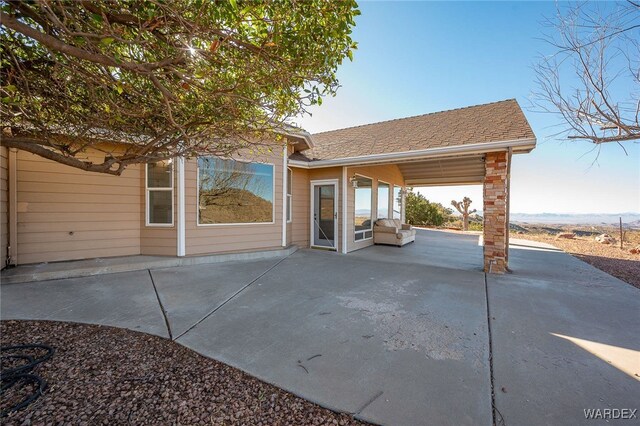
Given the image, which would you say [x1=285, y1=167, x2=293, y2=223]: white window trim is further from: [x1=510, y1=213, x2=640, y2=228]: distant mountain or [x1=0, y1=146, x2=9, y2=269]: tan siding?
[x1=510, y1=213, x2=640, y2=228]: distant mountain

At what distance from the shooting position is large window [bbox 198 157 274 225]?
21.4 feet

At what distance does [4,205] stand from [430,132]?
9784 mm

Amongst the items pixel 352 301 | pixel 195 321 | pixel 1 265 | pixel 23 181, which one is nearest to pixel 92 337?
pixel 195 321

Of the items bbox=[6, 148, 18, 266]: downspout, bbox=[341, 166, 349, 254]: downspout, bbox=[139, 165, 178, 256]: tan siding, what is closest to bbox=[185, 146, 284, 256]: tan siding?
bbox=[139, 165, 178, 256]: tan siding

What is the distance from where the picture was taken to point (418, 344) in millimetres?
2863

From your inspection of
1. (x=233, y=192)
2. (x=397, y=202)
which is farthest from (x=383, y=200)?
(x=233, y=192)

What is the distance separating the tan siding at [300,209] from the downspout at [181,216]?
3.15m

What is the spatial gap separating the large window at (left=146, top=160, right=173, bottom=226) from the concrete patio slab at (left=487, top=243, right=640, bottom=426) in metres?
6.65

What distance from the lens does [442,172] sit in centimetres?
1098

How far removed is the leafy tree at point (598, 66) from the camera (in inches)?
147

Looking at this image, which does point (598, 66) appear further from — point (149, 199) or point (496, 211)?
point (149, 199)

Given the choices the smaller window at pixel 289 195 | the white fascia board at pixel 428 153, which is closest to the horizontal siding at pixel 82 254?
the smaller window at pixel 289 195

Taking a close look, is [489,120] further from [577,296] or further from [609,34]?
[577,296]

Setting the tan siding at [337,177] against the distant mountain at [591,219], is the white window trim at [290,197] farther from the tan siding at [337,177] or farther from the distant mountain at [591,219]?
the distant mountain at [591,219]
